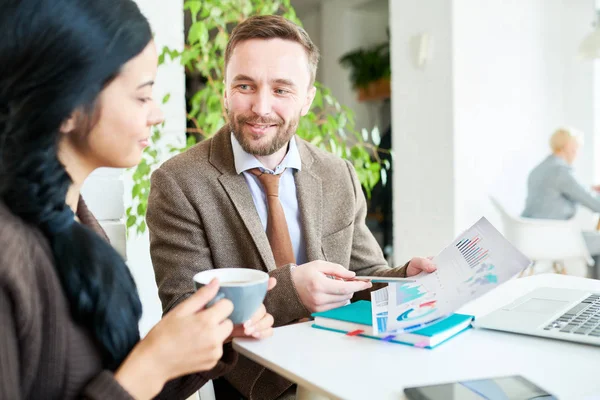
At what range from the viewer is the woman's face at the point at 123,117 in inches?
32.1

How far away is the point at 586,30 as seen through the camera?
5750mm

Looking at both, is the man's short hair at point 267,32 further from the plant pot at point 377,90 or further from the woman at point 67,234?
the plant pot at point 377,90

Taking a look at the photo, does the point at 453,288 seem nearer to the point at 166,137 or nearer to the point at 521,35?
the point at 166,137

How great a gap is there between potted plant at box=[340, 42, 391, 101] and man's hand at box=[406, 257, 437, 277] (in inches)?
204

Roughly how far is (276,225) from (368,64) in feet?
16.8

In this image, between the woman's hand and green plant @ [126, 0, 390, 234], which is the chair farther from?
the woman's hand

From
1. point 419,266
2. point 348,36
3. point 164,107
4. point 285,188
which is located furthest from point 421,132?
point 419,266

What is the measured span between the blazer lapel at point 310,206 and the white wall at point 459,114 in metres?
2.79

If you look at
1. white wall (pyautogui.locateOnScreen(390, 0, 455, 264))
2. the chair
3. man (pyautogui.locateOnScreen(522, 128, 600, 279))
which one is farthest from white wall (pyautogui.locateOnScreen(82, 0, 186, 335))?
man (pyautogui.locateOnScreen(522, 128, 600, 279))

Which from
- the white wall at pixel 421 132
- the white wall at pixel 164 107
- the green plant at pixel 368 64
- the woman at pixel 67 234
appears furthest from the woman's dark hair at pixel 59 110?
the green plant at pixel 368 64

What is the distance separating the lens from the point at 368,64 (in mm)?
6332

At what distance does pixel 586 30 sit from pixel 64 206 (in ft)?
20.1

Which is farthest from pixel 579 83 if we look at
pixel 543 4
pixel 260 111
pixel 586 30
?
pixel 260 111

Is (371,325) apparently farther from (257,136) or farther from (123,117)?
(257,136)
